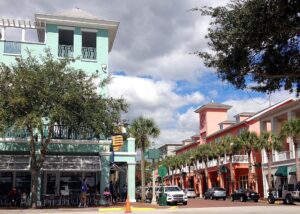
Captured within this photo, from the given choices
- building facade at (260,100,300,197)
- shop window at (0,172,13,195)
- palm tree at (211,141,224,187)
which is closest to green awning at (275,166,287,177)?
building facade at (260,100,300,197)

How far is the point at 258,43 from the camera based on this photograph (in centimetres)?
1105

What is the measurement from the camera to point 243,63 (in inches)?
467

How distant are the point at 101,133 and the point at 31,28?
10.9m

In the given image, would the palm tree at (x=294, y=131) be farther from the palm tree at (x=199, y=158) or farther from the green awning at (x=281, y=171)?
the palm tree at (x=199, y=158)

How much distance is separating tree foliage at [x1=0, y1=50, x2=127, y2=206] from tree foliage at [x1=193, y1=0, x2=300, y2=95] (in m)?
15.9

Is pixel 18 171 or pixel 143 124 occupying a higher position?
pixel 143 124

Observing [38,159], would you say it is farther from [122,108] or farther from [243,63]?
[243,63]

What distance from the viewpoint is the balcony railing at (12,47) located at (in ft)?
108

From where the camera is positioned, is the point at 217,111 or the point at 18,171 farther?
the point at 217,111

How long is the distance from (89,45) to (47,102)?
9.50 metres

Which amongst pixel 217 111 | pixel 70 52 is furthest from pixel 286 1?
pixel 217 111

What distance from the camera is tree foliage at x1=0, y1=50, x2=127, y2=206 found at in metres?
26.7

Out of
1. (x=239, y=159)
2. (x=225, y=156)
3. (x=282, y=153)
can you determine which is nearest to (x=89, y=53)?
(x=282, y=153)

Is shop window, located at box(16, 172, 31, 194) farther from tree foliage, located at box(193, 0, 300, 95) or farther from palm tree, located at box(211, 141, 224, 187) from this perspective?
palm tree, located at box(211, 141, 224, 187)
